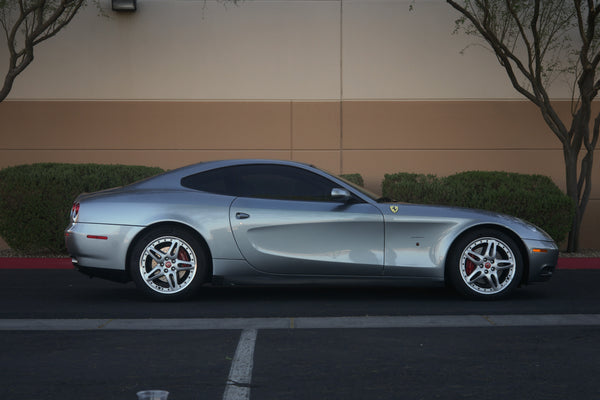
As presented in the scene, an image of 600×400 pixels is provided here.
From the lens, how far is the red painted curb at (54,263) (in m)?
12.3

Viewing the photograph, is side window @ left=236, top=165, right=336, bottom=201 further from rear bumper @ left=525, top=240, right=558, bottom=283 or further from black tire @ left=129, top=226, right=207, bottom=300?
rear bumper @ left=525, top=240, right=558, bottom=283

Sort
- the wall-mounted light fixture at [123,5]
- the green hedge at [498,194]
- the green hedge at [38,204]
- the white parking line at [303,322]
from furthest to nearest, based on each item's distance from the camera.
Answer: the wall-mounted light fixture at [123,5] → the green hedge at [498,194] → the green hedge at [38,204] → the white parking line at [303,322]

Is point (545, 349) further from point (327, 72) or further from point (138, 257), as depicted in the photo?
point (327, 72)

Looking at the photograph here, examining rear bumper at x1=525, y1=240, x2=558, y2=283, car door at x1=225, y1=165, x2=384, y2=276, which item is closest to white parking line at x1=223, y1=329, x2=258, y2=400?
car door at x1=225, y1=165, x2=384, y2=276

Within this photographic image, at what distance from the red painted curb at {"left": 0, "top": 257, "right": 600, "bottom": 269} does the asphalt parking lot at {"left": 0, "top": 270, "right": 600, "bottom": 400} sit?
2.90 metres

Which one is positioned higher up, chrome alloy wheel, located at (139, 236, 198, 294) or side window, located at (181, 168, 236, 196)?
side window, located at (181, 168, 236, 196)

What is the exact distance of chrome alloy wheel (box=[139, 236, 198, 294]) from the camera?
837cm

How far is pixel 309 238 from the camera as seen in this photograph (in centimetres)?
841

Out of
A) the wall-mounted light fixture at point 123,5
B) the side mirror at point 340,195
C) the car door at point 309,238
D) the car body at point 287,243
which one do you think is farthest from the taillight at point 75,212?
the wall-mounted light fixture at point 123,5

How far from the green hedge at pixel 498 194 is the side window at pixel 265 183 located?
485cm

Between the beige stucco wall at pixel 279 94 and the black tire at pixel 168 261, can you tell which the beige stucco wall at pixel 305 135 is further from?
the black tire at pixel 168 261

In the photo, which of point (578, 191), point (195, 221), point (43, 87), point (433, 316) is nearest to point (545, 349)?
point (433, 316)

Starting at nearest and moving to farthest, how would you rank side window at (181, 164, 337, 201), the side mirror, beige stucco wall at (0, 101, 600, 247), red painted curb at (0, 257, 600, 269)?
the side mirror, side window at (181, 164, 337, 201), red painted curb at (0, 257, 600, 269), beige stucco wall at (0, 101, 600, 247)

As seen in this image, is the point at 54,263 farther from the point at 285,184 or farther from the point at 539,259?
the point at 539,259
